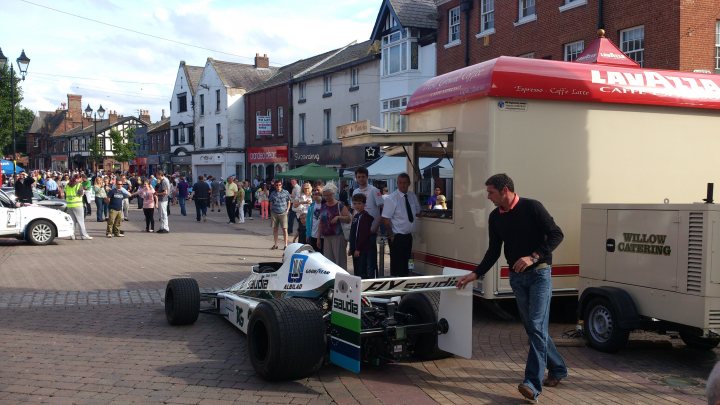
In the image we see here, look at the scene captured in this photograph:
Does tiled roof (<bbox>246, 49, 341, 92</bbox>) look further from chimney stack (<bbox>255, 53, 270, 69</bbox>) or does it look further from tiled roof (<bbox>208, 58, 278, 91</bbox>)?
chimney stack (<bbox>255, 53, 270, 69</bbox>)

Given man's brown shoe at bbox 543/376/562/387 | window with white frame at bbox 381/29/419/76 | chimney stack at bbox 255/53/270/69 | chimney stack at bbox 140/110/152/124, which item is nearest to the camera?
man's brown shoe at bbox 543/376/562/387

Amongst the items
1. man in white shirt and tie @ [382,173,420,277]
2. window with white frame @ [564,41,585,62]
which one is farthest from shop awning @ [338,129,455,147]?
window with white frame @ [564,41,585,62]

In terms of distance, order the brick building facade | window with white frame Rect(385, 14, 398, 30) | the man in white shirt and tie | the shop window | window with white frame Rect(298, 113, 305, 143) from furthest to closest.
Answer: window with white frame Rect(298, 113, 305, 143)
window with white frame Rect(385, 14, 398, 30)
the brick building facade
the man in white shirt and tie
the shop window

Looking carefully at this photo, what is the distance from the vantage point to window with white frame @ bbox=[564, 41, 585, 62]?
1988cm

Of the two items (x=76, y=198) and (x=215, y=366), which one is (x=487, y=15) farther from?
(x=215, y=366)

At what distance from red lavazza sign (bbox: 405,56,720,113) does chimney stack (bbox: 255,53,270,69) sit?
146 ft

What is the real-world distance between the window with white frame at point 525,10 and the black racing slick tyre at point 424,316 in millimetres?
17676

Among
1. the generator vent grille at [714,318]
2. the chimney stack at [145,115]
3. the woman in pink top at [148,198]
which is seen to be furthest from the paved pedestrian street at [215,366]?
the chimney stack at [145,115]

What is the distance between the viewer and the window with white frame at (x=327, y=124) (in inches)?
1405

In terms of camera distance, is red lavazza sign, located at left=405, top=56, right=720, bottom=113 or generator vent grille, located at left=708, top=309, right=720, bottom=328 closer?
generator vent grille, located at left=708, top=309, right=720, bottom=328

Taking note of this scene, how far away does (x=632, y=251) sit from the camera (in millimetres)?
6516

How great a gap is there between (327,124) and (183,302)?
95.5 feet

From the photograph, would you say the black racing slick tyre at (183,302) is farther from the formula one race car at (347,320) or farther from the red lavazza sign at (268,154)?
the red lavazza sign at (268,154)

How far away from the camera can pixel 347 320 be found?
17.3 ft
